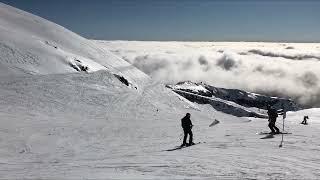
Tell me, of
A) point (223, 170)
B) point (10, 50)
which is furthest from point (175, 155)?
point (10, 50)

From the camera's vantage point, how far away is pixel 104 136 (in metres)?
31.0

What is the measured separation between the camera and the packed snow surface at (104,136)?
1789cm

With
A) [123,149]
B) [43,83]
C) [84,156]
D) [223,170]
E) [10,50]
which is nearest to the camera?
[223,170]

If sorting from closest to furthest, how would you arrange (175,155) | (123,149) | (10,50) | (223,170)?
(223,170)
(175,155)
(123,149)
(10,50)

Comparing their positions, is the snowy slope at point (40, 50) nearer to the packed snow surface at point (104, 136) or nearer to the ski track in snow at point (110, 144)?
the packed snow surface at point (104, 136)

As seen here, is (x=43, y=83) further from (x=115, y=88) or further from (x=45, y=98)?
(x=115, y=88)

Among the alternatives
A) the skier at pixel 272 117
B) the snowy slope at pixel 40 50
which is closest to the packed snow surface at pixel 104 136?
the snowy slope at pixel 40 50

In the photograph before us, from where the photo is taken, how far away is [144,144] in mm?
27188

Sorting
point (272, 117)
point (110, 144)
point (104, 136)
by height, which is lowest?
point (110, 144)

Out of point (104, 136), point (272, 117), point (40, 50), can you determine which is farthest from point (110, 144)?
point (40, 50)

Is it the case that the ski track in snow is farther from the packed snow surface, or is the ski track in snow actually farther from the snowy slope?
the snowy slope

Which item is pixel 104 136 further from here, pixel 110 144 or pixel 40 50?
pixel 40 50

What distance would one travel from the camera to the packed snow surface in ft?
58.7

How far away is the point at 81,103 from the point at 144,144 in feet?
68.9
